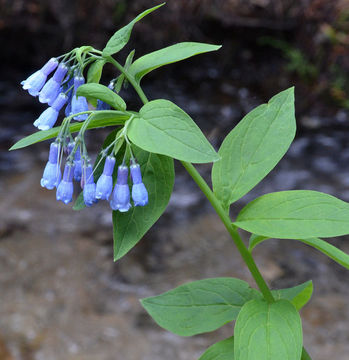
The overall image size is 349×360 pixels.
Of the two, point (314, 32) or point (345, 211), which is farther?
point (314, 32)

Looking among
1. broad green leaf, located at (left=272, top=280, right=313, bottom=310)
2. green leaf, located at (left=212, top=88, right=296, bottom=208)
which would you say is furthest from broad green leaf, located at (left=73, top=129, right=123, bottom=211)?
broad green leaf, located at (left=272, top=280, right=313, bottom=310)

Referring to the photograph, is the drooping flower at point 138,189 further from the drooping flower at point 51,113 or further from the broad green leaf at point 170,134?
the drooping flower at point 51,113

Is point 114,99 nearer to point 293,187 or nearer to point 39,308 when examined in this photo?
point 39,308

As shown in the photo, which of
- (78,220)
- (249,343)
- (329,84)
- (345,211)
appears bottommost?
(78,220)

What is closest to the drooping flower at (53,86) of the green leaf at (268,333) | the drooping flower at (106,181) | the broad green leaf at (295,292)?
the drooping flower at (106,181)

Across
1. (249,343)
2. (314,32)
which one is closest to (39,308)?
(249,343)

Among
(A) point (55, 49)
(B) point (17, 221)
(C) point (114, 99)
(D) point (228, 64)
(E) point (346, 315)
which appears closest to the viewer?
(C) point (114, 99)

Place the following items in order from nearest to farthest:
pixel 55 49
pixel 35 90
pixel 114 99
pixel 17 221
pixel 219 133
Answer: pixel 114 99, pixel 35 90, pixel 17 221, pixel 219 133, pixel 55 49
